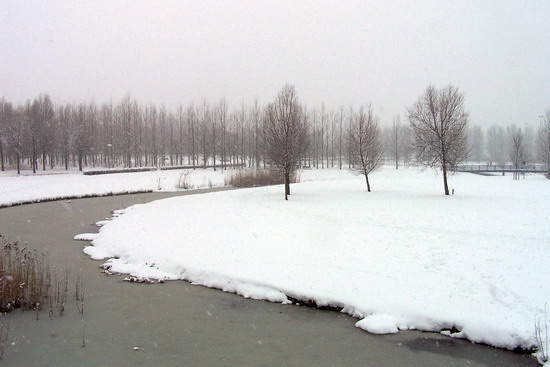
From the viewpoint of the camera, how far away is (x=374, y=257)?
13000 millimetres

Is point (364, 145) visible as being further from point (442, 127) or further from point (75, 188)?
point (75, 188)

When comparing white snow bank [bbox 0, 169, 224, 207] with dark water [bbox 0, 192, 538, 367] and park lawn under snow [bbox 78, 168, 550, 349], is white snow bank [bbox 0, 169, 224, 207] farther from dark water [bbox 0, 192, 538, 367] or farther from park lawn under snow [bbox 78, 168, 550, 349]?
dark water [bbox 0, 192, 538, 367]

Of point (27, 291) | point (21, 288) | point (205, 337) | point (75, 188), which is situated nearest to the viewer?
point (205, 337)

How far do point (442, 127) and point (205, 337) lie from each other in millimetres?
24461

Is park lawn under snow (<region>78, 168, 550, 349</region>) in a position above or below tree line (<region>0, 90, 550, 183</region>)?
below

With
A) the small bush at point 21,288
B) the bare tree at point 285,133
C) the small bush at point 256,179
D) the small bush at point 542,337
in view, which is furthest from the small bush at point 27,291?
the small bush at point 256,179

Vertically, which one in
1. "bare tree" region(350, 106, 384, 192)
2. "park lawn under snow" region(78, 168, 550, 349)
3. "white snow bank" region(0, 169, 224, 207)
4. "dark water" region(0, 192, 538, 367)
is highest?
"bare tree" region(350, 106, 384, 192)

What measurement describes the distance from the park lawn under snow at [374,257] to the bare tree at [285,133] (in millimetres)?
5581

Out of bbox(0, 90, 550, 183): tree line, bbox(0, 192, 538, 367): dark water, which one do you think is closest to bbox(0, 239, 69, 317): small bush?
bbox(0, 192, 538, 367): dark water

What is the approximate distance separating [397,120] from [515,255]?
82.6 meters

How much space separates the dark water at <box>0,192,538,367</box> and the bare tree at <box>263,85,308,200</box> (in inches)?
654

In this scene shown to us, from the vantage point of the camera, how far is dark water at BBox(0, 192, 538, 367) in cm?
752

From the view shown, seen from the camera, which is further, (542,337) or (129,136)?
(129,136)

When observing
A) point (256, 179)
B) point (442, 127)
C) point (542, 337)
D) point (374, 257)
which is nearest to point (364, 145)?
point (442, 127)
